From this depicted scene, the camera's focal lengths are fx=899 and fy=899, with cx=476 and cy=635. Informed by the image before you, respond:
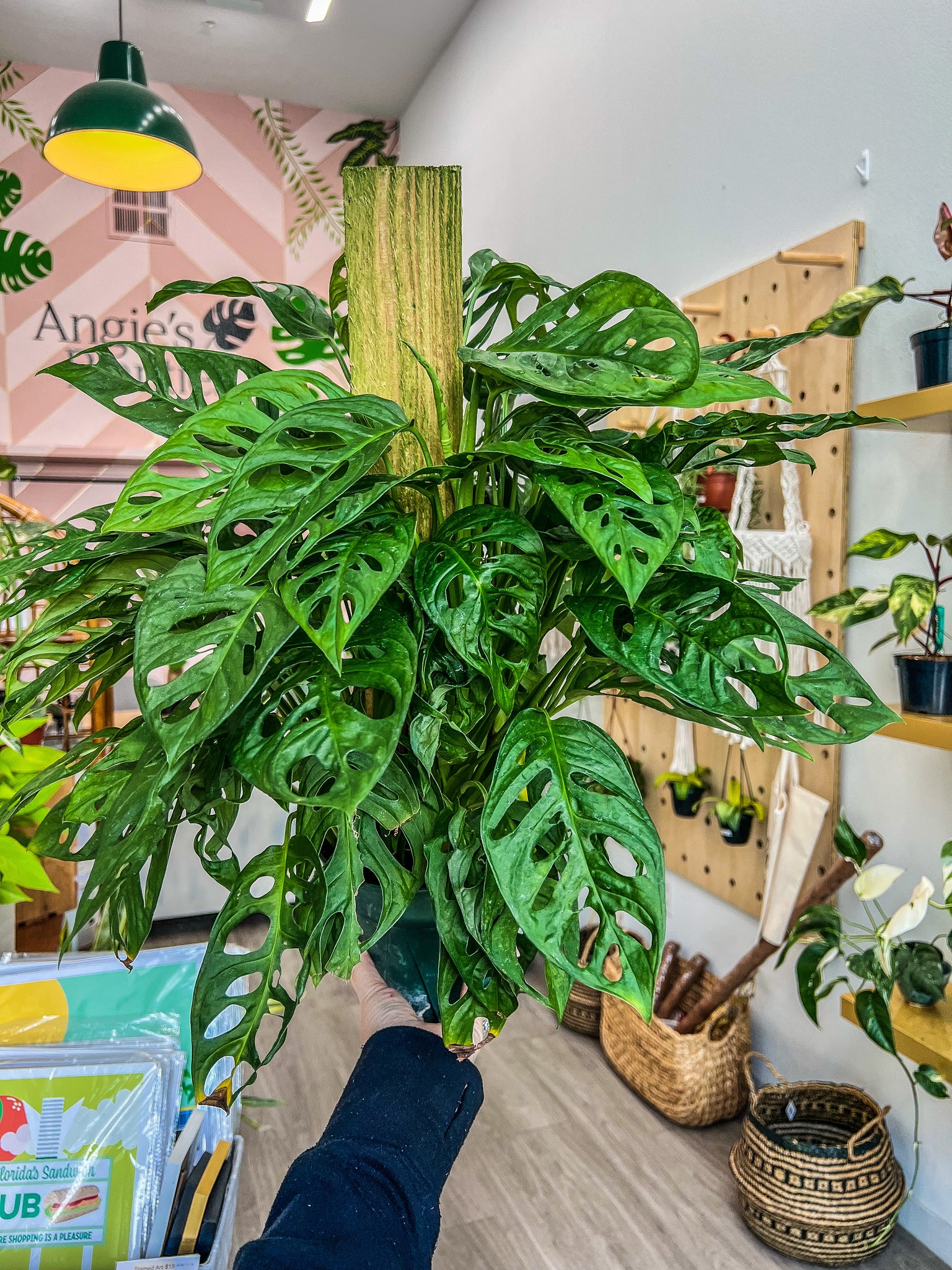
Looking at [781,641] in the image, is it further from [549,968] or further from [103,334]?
[103,334]

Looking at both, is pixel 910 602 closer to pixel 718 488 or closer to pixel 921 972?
pixel 921 972

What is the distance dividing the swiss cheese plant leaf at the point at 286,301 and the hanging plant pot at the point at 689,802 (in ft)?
5.86

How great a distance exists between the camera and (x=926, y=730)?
1.49 metres

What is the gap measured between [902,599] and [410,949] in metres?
1.05

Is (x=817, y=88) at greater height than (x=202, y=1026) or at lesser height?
greater

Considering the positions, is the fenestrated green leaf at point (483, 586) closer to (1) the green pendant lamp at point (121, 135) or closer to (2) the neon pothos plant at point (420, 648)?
(2) the neon pothos plant at point (420, 648)

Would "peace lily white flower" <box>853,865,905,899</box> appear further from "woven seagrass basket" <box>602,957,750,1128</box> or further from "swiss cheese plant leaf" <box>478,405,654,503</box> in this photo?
"swiss cheese plant leaf" <box>478,405,654,503</box>

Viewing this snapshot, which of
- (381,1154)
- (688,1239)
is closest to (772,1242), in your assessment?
(688,1239)

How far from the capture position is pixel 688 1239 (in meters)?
1.71

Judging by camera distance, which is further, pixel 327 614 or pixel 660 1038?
pixel 660 1038

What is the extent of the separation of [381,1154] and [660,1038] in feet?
4.94

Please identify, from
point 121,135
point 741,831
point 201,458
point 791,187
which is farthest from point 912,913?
point 121,135

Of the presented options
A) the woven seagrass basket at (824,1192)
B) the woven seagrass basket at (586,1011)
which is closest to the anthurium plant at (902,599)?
the woven seagrass basket at (824,1192)

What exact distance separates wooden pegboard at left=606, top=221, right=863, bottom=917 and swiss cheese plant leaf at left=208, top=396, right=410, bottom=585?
1361mm
